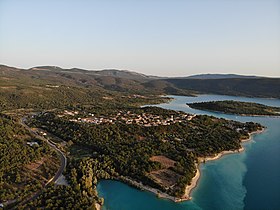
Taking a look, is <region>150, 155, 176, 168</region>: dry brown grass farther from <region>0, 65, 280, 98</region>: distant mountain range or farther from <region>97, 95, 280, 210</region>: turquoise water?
<region>0, 65, 280, 98</region>: distant mountain range

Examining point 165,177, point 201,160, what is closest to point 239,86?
point 201,160

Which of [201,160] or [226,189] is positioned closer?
[226,189]

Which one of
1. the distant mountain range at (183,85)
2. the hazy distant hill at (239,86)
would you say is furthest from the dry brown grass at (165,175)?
the hazy distant hill at (239,86)

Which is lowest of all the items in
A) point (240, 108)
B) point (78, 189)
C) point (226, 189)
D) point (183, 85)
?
point (226, 189)

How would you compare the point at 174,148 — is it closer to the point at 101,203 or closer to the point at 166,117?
the point at 101,203

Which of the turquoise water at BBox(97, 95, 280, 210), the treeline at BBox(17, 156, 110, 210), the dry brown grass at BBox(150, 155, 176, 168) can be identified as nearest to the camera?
the treeline at BBox(17, 156, 110, 210)

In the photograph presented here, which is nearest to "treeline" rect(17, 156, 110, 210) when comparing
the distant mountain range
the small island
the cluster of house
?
the cluster of house

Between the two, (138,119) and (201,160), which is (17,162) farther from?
(138,119)

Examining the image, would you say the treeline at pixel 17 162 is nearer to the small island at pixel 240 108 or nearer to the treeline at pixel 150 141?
the treeline at pixel 150 141

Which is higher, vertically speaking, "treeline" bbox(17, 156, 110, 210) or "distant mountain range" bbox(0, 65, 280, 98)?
"distant mountain range" bbox(0, 65, 280, 98)
